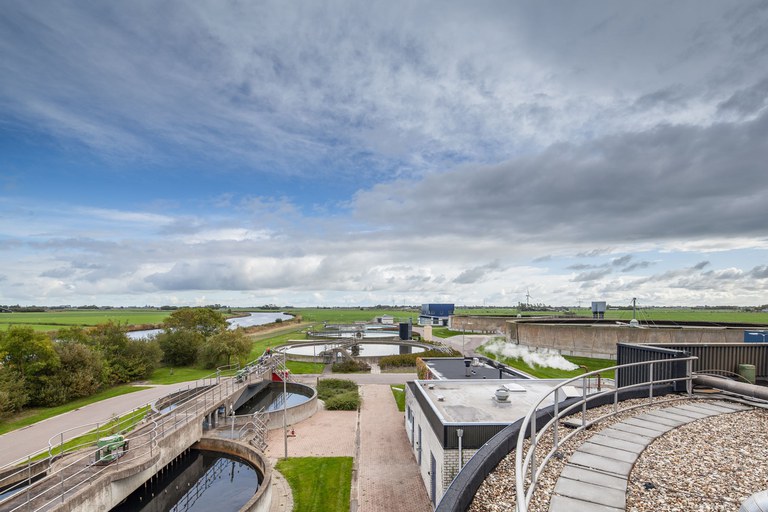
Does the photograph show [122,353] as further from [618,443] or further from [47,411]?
[618,443]

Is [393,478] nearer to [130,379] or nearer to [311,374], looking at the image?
[311,374]

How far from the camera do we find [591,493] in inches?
237

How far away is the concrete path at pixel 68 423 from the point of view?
894 inches

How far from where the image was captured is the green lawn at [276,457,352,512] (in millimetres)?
16234

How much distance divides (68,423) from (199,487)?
1425 cm

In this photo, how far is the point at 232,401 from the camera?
94.5 ft

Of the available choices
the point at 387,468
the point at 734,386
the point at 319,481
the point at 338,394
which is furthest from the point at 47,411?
the point at 734,386

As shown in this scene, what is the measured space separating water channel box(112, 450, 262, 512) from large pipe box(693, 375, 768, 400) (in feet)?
56.5

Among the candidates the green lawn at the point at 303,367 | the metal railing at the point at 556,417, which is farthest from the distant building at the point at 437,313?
the metal railing at the point at 556,417

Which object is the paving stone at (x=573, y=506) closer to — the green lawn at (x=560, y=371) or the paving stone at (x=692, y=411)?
the paving stone at (x=692, y=411)

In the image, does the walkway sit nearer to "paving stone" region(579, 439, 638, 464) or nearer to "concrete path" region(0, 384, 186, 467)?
"paving stone" region(579, 439, 638, 464)

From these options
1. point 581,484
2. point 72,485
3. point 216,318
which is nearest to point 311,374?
point 216,318

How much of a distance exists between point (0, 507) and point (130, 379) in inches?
1194

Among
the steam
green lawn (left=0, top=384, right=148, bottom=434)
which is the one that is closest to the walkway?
the steam
